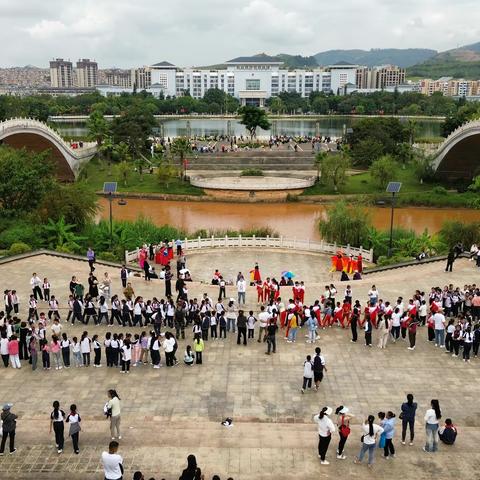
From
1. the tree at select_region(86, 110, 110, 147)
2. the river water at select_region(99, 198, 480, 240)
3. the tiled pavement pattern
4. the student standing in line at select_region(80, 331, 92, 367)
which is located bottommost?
the river water at select_region(99, 198, 480, 240)

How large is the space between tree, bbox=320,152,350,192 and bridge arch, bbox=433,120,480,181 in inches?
358

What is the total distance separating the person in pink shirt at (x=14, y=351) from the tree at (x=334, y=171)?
139 feet

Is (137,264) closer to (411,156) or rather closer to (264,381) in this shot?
(264,381)

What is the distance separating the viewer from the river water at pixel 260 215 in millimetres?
44031

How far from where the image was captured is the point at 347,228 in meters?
31.7

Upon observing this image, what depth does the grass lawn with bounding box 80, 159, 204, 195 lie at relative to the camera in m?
55.2

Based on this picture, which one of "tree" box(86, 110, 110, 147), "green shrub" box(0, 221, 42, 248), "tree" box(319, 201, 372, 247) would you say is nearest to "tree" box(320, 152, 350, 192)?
"tree" box(319, 201, 372, 247)

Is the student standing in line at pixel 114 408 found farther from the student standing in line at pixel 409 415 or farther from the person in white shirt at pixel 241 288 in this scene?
the person in white shirt at pixel 241 288

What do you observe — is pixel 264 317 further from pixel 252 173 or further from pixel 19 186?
pixel 252 173

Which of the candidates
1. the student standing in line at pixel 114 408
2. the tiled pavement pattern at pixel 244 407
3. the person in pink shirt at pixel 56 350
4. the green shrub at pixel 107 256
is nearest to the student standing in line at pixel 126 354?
the tiled pavement pattern at pixel 244 407

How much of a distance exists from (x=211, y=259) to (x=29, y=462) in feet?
62.6

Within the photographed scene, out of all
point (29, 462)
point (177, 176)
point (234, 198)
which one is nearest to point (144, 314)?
point (29, 462)

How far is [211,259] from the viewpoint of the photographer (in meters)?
30.2

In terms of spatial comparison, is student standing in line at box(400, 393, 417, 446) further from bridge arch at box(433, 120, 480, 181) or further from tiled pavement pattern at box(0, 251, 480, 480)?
Answer: bridge arch at box(433, 120, 480, 181)
